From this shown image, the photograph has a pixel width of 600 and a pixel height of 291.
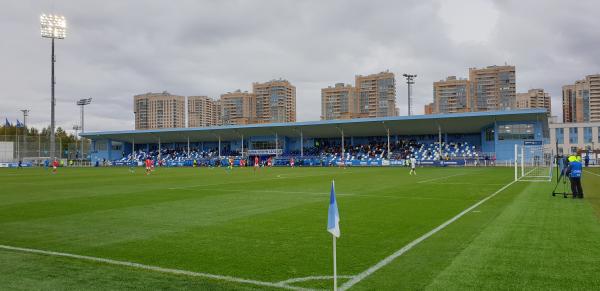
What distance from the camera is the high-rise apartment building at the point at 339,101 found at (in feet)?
459

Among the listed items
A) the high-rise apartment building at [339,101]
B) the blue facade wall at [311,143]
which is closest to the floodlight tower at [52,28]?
the blue facade wall at [311,143]

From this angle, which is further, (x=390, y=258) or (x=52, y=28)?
(x=52, y=28)

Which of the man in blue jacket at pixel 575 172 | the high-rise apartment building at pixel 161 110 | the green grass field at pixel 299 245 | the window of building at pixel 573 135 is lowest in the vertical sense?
the green grass field at pixel 299 245

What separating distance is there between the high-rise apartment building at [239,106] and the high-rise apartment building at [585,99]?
357ft

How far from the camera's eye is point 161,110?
488 ft

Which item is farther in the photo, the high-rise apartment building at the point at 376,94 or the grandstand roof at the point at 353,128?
the high-rise apartment building at the point at 376,94

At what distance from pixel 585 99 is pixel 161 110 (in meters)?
143

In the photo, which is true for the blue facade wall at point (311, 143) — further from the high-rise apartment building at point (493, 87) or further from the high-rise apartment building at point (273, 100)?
the high-rise apartment building at point (493, 87)

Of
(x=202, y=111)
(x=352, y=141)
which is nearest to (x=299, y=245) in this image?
(x=352, y=141)

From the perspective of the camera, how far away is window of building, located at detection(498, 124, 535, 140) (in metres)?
58.6

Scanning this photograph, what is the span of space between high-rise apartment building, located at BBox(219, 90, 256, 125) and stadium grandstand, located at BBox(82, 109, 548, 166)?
48758 millimetres

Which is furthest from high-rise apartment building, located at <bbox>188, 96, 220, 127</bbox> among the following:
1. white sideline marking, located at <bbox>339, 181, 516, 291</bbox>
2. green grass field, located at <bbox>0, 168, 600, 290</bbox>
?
white sideline marking, located at <bbox>339, 181, 516, 291</bbox>

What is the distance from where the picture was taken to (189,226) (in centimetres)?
1001

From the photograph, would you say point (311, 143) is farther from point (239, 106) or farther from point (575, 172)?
point (575, 172)
